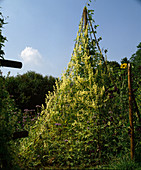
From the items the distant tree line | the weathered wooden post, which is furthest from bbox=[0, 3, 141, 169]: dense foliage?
the distant tree line

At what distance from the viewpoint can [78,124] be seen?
11.6 ft

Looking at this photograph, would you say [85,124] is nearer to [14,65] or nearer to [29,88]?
[14,65]

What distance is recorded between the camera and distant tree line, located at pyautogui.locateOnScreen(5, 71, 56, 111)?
855 cm

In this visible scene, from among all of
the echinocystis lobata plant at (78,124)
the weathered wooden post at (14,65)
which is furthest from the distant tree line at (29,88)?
the weathered wooden post at (14,65)

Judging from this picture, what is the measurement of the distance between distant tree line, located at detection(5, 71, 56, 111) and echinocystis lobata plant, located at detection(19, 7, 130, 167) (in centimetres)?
463

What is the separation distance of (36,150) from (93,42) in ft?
7.66

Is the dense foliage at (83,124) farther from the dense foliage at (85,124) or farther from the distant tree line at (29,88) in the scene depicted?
the distant tree line at (29,88)

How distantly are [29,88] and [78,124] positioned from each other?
5851 millimetres

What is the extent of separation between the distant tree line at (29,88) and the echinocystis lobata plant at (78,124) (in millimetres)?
4635

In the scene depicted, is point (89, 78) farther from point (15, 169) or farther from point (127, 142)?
point (15, 169)

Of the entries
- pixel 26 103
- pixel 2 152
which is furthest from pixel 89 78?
pixel 26 103

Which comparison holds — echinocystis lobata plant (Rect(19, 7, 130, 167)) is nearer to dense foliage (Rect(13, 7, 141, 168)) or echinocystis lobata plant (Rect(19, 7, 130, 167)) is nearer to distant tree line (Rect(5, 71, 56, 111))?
dense foliage (Rect(13, 7, 141, 168))

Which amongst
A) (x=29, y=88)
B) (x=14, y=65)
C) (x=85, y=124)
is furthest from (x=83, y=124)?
(x=29, y=88)

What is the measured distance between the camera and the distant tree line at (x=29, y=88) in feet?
28.1
